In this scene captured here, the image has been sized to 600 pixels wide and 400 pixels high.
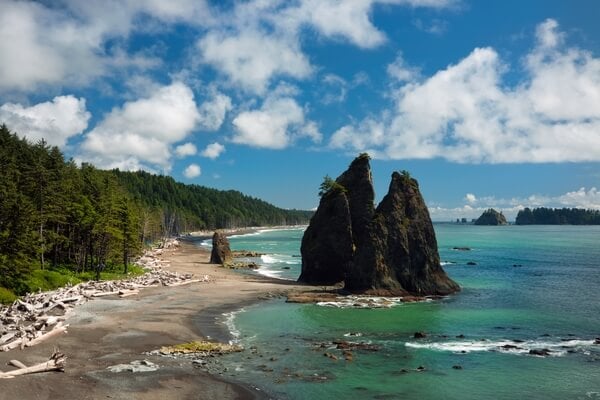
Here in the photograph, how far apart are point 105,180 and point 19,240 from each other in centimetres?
4917

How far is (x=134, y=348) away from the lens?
114ft

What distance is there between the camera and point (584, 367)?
33.4m

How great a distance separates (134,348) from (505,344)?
29186 mm

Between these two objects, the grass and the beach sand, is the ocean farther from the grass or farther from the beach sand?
the beach sand

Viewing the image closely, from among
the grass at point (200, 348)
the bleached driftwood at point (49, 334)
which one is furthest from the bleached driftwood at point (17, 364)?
the grass at point (200, 348)

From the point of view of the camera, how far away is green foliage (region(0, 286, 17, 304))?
4297 centimetres

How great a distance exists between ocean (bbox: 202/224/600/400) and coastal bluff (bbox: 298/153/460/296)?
240 inches

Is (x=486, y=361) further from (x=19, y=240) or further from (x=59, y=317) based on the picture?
(x=19, y=240)

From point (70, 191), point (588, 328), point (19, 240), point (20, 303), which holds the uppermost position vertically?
point (70, 191)

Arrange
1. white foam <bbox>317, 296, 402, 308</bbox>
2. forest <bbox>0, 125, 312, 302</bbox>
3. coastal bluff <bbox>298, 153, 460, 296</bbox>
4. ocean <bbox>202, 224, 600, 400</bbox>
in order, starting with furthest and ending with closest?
coastal bluff <bbox>298, 153, 460, 296</bbox> < white foam <bbox>317, 296, 402, 308</bbox> < forest <bbox>0, 125, 312, 302</bbox> < ocean <bbox>202, 224, 600, 400</bbox>

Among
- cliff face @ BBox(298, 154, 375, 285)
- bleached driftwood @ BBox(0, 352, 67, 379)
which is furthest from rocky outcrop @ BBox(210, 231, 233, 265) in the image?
bleached driftwood @ BBox(0, 352, 67, 379)

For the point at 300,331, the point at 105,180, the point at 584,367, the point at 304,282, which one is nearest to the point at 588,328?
the point at 584,367

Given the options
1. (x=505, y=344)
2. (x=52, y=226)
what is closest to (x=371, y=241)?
(x=505, y=344)

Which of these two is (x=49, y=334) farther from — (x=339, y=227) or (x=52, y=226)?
(x=339, y=227)
